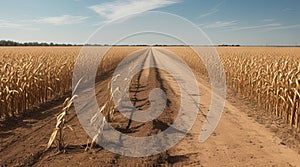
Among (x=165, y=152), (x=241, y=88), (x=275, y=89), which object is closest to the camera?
(x=165, y=152)

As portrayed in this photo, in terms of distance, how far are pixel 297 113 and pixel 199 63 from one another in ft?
57.0

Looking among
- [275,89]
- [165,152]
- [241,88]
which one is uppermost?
[275,89]

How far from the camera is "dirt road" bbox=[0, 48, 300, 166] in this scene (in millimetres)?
5523


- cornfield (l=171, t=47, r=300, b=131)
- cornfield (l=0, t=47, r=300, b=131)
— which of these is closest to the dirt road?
cornfield (l=0, t=47, r=300, b=131)

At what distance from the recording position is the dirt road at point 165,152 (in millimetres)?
5523

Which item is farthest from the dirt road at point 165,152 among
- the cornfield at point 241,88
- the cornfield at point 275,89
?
the cornfield at point 275,89

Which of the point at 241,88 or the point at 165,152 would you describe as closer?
the point at 165,152

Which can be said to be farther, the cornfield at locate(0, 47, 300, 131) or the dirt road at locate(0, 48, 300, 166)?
the cornfield at locate(0, 47, 300, 131)

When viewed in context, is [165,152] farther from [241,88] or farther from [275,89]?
[241,88]

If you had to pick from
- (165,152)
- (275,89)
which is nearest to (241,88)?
(275,89)

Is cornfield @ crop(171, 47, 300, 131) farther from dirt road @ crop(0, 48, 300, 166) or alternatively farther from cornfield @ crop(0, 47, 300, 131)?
dirt road @ crop(0, 48, 300, 166)

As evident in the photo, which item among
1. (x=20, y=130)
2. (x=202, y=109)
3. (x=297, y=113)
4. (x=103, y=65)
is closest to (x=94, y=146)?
(x=20, y=130)

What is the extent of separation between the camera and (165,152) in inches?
236

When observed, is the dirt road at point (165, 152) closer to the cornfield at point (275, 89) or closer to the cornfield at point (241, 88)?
the cornfield at point (241, 88)
